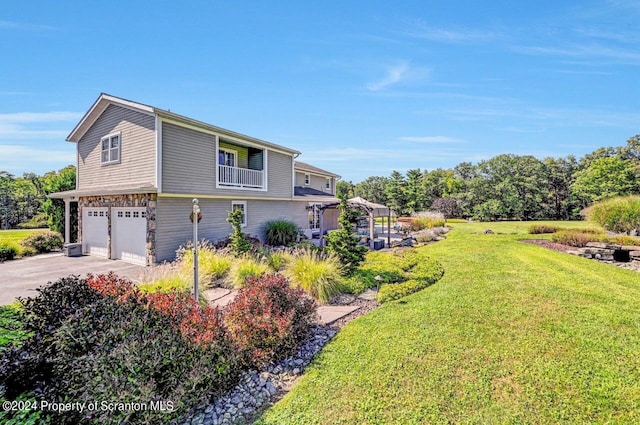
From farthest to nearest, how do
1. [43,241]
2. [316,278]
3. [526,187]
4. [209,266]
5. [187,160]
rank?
[526,187] < [43,241] < [187,160] < [209,266] < [316,278]

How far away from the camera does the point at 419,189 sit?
43.3 metres

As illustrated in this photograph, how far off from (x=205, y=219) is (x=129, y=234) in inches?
123

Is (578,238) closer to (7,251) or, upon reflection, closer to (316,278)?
(316,278)

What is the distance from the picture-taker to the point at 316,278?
24.4 feet

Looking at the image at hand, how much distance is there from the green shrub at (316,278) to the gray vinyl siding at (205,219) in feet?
21.1

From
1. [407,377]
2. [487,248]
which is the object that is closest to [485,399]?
[407,377]

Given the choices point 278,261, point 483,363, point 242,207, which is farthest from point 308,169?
point 483,363

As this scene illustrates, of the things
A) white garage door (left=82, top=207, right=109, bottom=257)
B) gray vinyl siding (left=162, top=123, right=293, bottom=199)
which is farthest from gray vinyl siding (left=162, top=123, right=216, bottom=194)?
white garage door (left=82, top=207, right=109, bottom=257)

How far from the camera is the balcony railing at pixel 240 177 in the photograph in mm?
14056

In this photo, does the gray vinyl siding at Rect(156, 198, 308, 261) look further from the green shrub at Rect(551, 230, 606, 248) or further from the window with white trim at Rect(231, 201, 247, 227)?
the green shrub at Rect(551, 230, 606, 248)

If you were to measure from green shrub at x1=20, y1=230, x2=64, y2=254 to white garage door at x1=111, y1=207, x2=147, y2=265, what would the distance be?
17.2 feet

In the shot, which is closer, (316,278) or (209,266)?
(316,278)

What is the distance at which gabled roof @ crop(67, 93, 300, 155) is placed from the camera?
37.2 feet

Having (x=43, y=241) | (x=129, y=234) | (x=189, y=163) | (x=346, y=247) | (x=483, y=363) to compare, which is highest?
(x=189, y=163)
